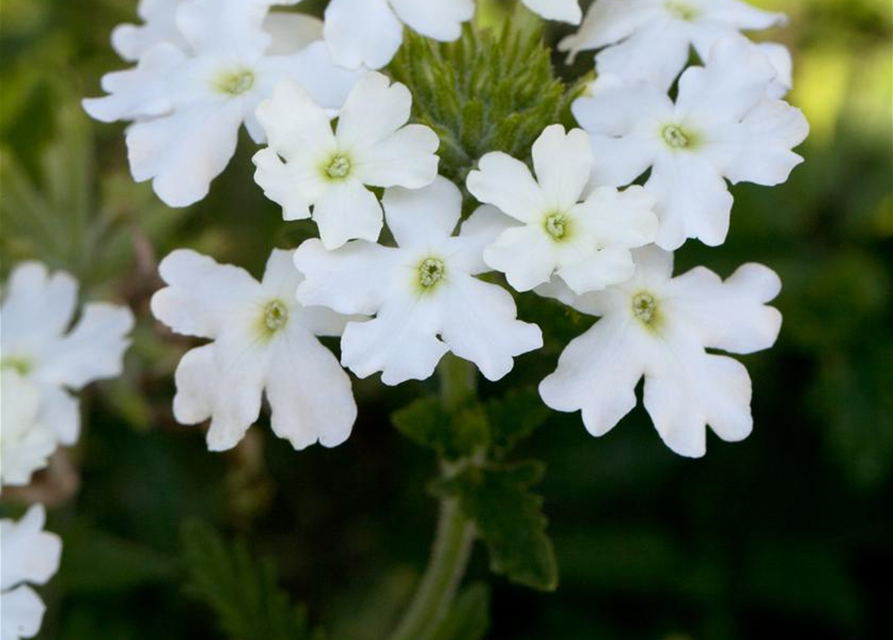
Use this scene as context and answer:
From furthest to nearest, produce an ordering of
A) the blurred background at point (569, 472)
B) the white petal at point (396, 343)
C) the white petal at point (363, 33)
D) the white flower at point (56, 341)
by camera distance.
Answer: the blurred background at point (569, 472) < the white flower at point (56, 341) < the white petal at point (363, 33) < the white petal at point (396, 343)

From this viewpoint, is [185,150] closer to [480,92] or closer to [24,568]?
[480,92]

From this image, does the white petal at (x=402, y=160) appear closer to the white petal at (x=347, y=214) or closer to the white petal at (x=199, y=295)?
the white petal at (x=347, y=214)

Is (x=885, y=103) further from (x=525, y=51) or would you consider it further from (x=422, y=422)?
(x=422, y=422)

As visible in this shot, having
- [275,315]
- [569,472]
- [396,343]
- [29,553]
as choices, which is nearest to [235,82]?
[275,315]

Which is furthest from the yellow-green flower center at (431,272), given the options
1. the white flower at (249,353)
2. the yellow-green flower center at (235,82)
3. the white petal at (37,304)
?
the white petal at (37,304)

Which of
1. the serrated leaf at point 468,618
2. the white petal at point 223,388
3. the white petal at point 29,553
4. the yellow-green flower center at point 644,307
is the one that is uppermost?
the yellow-green flower center at point 644,307
